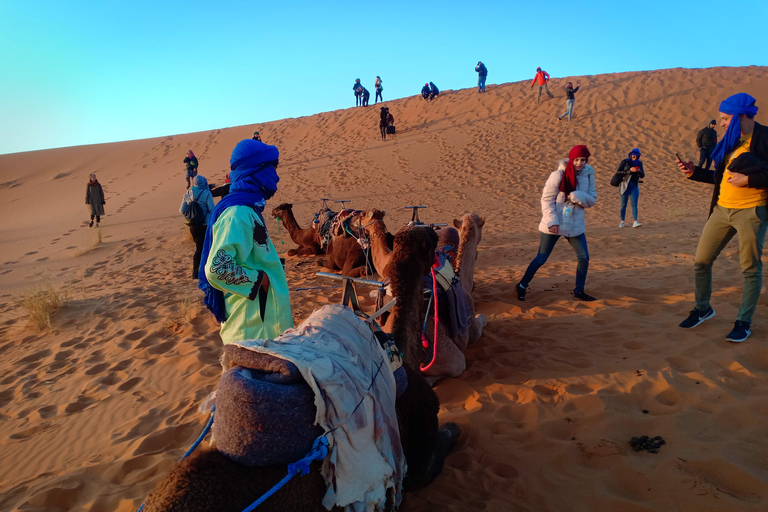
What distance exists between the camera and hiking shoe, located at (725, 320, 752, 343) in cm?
410

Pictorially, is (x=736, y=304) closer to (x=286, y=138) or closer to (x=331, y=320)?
(x=331, y=320)

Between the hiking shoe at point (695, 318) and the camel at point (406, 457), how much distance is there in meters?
2.95

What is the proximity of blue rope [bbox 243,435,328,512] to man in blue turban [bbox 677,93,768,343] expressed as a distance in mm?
3955

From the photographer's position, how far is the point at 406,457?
2.61 m

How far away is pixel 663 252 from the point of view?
837 cm

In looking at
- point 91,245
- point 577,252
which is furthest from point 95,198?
point 577,252

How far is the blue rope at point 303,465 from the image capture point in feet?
5.22

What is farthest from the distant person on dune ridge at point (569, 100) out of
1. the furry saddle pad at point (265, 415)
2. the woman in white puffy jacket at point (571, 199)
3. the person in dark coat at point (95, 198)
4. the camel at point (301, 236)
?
the furry saddle pad at point (265, 415)

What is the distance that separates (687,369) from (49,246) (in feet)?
52.6

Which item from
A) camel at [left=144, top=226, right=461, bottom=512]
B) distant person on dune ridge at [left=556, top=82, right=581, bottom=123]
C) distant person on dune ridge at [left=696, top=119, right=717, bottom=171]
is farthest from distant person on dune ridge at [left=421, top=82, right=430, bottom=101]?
camel at [left=144, top=226, right=461, bottom=512]

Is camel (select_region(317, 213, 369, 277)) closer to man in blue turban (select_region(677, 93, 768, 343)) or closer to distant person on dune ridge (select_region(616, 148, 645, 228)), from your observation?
man in blue turban (select_region(677, 93, 768, 343))

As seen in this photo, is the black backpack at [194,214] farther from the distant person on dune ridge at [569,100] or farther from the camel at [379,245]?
the distant person on dune ridge at [569,100]

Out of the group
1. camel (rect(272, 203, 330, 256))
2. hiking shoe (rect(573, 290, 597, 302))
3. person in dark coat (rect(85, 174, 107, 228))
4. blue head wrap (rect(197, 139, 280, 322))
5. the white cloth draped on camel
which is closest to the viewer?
the white cloth draped on camel

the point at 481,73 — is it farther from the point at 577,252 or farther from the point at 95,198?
the point at 577,252
